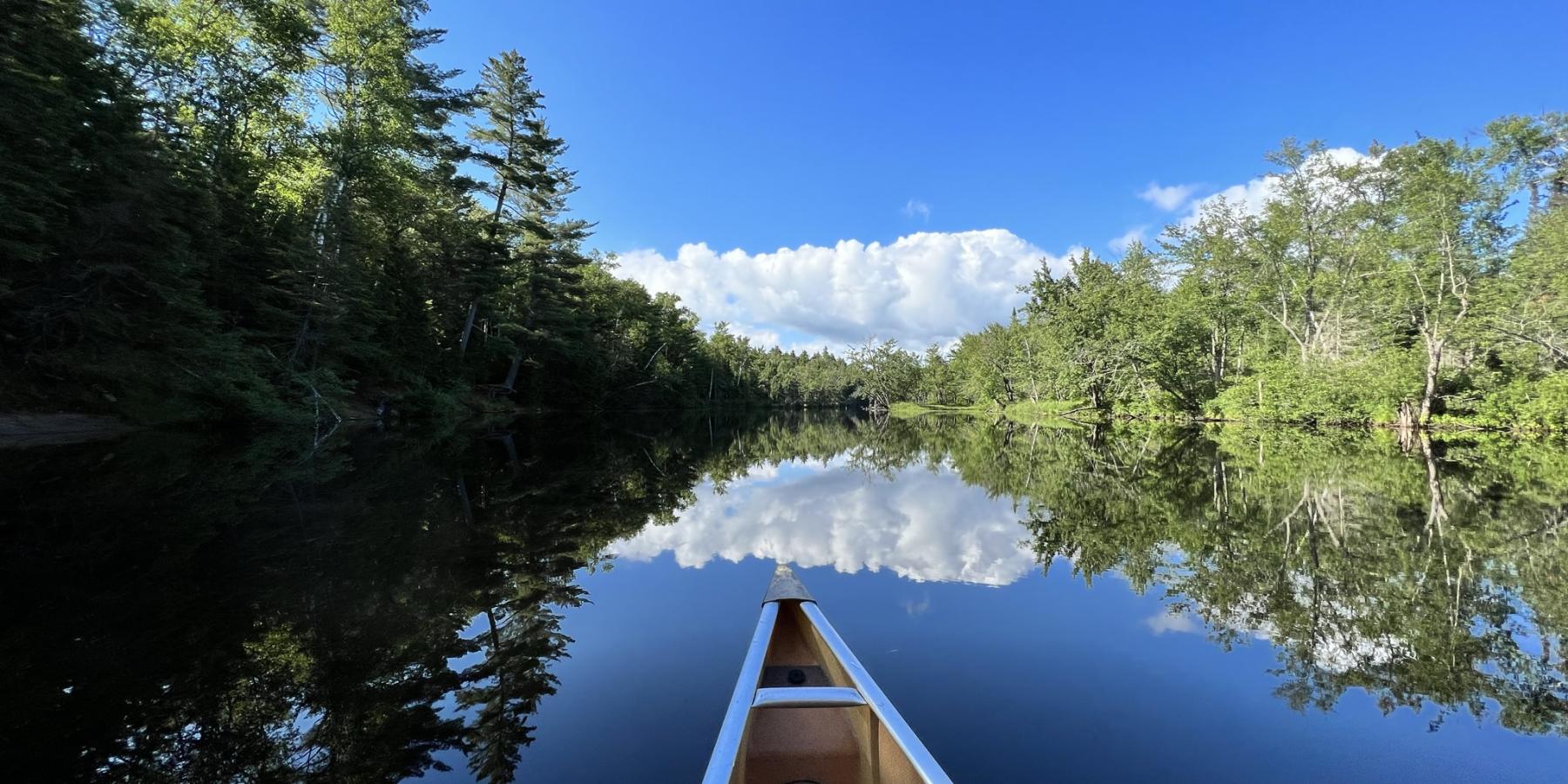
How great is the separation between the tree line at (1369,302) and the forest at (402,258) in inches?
4.7

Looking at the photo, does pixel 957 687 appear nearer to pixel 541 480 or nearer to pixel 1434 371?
pixel 541 480

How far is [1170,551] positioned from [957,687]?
172 inches

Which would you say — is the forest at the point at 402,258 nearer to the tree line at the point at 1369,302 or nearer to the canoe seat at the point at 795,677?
the tree line at the point at 1369,302

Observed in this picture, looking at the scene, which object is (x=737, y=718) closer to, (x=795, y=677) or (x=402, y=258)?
(x=795, y=677)

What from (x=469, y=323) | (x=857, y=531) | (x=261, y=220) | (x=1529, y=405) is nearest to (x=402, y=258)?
(x=469, y=323)

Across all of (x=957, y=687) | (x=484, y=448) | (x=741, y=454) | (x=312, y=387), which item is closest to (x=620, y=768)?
(x=957, y=687)

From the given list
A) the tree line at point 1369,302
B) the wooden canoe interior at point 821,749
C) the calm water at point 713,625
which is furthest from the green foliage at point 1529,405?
the wooden canoe interior at point 821,749

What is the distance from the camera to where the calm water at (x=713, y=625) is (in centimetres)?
289

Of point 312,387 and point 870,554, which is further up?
point 312,387

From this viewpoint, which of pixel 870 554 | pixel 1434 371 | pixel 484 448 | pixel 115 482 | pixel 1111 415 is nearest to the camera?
pixel 870 554

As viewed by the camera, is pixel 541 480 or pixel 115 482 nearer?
pixel 115 482

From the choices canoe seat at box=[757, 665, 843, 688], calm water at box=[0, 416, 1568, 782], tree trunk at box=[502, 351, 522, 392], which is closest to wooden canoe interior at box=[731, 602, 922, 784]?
canoe seat at box=[757, 665, 843, 688]

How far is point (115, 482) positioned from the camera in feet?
27.7

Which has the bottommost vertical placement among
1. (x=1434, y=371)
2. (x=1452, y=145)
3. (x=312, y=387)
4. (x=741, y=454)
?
(x=741, y=454)
